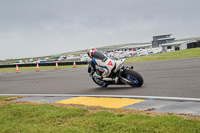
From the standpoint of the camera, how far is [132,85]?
27.1 feet

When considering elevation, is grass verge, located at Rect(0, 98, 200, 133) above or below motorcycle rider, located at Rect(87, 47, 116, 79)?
below

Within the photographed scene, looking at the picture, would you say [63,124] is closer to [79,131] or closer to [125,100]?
[79,131]

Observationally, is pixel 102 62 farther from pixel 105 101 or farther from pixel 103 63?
pixel 105 101

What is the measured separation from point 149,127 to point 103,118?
1044mm

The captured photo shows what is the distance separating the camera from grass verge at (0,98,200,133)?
3.70 meters

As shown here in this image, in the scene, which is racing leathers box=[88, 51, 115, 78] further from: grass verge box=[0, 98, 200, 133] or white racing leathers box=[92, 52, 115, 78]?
grass verge box=[0, 98, 200, 133]

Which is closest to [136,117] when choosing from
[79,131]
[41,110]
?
[79,131]

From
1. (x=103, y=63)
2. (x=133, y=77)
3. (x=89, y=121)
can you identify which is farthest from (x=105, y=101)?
(x=103, y=63)

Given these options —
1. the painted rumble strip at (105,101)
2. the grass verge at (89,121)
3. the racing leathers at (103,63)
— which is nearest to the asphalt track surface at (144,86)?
the racing leathers at (103,63)

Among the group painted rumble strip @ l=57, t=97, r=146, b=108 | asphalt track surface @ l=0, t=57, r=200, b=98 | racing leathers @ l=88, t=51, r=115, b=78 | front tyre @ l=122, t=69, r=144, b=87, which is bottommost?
painted rumble strip @ l=57, t=97, r=146, b=108

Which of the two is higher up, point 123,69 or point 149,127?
point 123,69

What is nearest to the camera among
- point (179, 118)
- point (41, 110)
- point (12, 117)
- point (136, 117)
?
point (179, 118)

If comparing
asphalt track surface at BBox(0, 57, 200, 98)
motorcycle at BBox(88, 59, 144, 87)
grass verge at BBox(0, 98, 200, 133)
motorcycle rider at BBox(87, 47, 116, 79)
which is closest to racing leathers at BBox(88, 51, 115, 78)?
motorcycle rider at BBox(87, 47, 116, 79)

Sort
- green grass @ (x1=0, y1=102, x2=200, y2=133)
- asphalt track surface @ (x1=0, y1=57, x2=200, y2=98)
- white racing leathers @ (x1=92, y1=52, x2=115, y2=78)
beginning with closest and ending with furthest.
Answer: green grass @ (x1=0, y1=102, x2=200, y2=133), asphalt track surface @ (x1=0, y1=57, x2=200, y2=98), white racing leathers @ (x1=92, y1=52, x2=115, y2=78)
